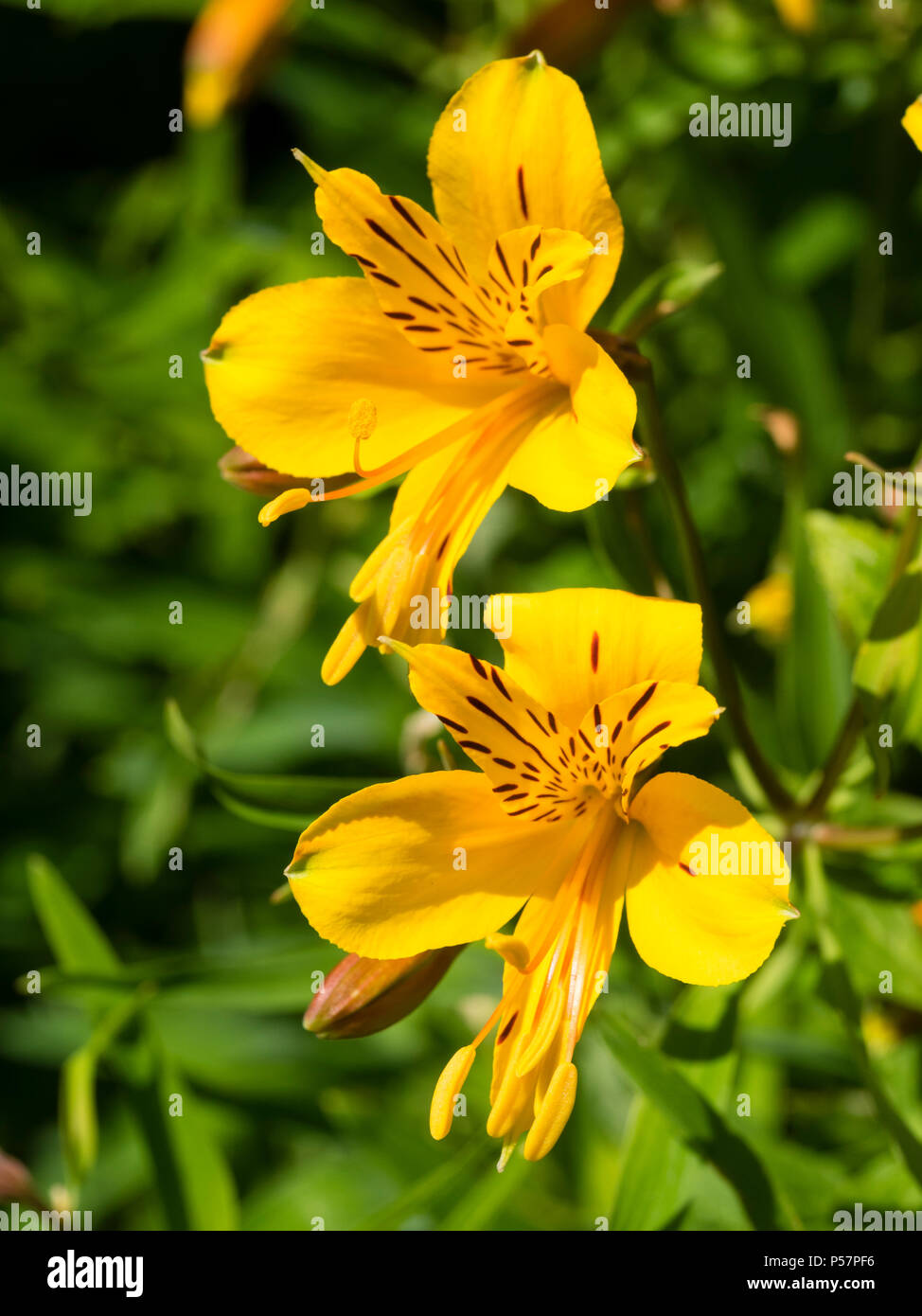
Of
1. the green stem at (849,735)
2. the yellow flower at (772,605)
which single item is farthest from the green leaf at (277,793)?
the yellow flower at (772,605)

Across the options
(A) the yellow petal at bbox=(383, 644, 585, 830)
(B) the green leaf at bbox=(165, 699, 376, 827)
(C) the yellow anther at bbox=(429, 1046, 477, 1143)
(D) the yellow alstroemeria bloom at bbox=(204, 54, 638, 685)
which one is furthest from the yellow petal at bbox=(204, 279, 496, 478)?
(C) the yellow anther at bbox=(429, 1046, 477, 1143)

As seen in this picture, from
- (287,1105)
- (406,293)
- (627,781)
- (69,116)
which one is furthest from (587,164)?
(69,116)

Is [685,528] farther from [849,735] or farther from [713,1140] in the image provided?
[713,1140]

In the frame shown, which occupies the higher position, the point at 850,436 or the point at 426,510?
the point at 850,436

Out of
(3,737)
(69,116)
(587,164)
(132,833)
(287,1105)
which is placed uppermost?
(69,116)

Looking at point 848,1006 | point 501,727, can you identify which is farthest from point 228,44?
point 848,1006
